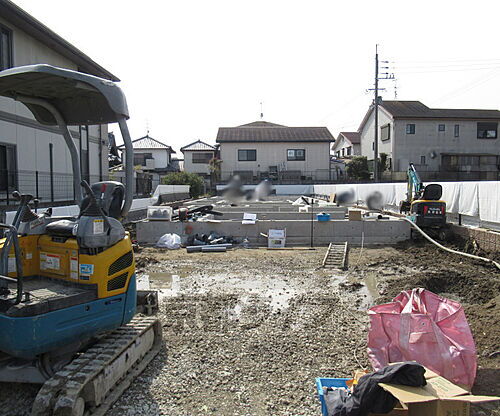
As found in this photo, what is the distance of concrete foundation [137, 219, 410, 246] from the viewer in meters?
11.6

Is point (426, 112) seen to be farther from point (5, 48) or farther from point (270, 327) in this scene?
point (270, 327)

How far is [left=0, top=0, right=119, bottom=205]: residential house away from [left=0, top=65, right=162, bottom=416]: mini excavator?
7.24m

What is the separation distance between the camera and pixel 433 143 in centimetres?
3509

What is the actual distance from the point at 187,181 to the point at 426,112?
22.1 m

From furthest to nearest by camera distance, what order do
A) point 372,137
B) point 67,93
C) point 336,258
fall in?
point 372,137 → point 336,258 → point 67,93

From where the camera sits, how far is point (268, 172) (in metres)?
38.2

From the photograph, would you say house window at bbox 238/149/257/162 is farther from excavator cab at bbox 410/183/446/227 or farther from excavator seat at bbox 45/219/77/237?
excavator seat at bbox 45/219/77/237

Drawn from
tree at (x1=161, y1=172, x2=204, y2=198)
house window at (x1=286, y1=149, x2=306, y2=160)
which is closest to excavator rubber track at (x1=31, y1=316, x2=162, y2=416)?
tree at (x1=161, y1=172, x2=204, y2=198)

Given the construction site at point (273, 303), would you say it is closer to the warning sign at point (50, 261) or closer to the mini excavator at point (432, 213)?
the mini excavator at point (432, 213)

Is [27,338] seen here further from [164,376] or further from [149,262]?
[149,262]

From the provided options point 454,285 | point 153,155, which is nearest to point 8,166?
point 454,285

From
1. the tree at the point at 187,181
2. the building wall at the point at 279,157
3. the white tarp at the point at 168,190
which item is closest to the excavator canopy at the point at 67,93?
the white tarp at the point at 168,190

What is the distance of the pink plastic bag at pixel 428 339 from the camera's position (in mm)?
3199

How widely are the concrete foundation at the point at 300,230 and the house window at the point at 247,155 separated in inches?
1065
